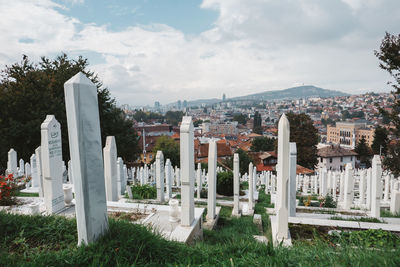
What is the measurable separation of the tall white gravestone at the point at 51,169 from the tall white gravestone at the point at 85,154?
10.2 ft

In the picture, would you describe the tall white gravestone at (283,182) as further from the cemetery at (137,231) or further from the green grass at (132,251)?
the green grass at (132,251)

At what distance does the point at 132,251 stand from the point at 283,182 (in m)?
2.54

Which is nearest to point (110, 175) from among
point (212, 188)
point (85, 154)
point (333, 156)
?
point (212, 188)

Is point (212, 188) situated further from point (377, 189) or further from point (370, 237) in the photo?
point (377, 189)

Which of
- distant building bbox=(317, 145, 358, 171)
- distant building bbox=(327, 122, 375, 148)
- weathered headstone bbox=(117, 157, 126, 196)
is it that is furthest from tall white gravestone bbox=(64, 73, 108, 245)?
distant building bbox=(327, 122, 375, 148)

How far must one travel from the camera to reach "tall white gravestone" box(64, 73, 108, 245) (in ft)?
9.54

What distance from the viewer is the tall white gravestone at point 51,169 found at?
5469 mm

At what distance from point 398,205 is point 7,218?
8795mm

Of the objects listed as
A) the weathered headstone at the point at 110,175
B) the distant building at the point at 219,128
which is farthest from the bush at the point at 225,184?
the distant building at the point at 219,128

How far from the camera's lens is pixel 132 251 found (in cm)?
272

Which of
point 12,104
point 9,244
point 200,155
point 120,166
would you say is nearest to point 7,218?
point 9,244

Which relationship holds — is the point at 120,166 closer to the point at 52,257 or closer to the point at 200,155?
the point at 52,257

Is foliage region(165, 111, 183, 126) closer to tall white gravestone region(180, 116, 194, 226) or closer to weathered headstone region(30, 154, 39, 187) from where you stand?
weathered headstone region(30, 154, 39, 187)

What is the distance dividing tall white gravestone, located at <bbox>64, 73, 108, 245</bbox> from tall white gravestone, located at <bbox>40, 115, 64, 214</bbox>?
10.2 feet
